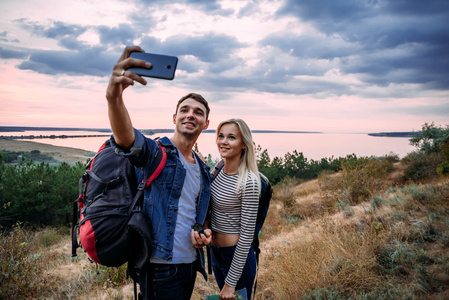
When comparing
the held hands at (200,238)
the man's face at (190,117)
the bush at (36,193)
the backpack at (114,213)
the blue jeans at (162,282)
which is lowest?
the bush at (36,193)

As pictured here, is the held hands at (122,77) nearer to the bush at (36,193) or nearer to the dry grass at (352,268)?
the dry grass at (352,268)

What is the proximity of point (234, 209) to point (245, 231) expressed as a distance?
0.71ft

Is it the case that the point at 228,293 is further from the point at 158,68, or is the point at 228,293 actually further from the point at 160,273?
the point at 158,68

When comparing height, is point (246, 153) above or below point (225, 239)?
above

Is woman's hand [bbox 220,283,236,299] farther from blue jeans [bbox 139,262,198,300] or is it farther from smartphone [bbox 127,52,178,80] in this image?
smartphone [bbox 127,52,178,80]

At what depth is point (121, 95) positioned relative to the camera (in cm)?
141

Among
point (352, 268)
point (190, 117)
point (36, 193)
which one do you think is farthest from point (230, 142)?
point (36, 193)

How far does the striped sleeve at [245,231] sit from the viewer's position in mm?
2129

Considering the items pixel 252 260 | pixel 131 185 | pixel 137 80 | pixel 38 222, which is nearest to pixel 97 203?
pixel 131 185

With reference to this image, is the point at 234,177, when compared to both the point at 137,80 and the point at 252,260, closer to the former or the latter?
the point at 252,260

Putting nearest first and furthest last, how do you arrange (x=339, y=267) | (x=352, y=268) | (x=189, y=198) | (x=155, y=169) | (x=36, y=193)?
(x=155, y=169) → (x=189, y=198) → (x=352, y=268) → (x=339, y=267) → (x=36, y=193)

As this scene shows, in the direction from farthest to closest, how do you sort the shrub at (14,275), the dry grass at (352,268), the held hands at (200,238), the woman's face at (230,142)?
the shrub at (14,275)
the dry grass at (352,268)
the woman's face at (230,142)
the held hands at (200,238)

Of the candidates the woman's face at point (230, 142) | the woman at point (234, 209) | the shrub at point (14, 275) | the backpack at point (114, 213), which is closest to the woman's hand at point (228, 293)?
the woman at point (234, 209)

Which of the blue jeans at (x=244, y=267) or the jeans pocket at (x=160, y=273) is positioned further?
the blue jeans at (x=244, y=267)
